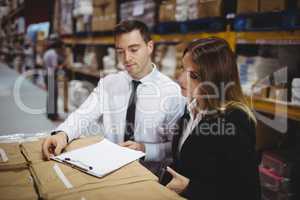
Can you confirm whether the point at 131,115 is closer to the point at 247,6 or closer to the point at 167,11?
the point at 247,6

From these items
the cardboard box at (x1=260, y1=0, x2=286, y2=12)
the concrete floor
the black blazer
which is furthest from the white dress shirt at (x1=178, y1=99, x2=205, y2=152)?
the concrete floor

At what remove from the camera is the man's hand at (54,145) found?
135 cm

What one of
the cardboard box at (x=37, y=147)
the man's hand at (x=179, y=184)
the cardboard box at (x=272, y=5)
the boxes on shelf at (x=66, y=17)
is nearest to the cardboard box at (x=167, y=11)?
the cardboard box at (x=272, y=5)

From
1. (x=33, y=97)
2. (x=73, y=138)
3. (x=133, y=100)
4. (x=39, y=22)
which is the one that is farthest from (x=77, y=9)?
(x=39, y=22)

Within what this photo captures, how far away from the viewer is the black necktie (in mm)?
2049

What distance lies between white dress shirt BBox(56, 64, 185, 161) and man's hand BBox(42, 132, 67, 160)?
1.40 feet

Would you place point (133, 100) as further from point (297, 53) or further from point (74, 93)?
point (74, 93)

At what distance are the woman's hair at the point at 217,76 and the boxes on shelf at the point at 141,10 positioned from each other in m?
1.89

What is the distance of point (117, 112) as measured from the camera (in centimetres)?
221

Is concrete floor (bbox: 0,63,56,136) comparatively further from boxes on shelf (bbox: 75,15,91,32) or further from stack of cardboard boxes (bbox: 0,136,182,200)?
stack of cardboard boxes (bbox: 0,136,182,200)

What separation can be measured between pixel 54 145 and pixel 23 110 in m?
4.93

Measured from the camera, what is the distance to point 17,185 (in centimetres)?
103

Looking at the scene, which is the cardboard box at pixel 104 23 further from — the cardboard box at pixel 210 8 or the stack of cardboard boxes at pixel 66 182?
the stack of cardboard boxes at pixel 66 182

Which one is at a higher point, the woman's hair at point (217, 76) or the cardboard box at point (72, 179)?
the woman's hair at point (217, 76)
